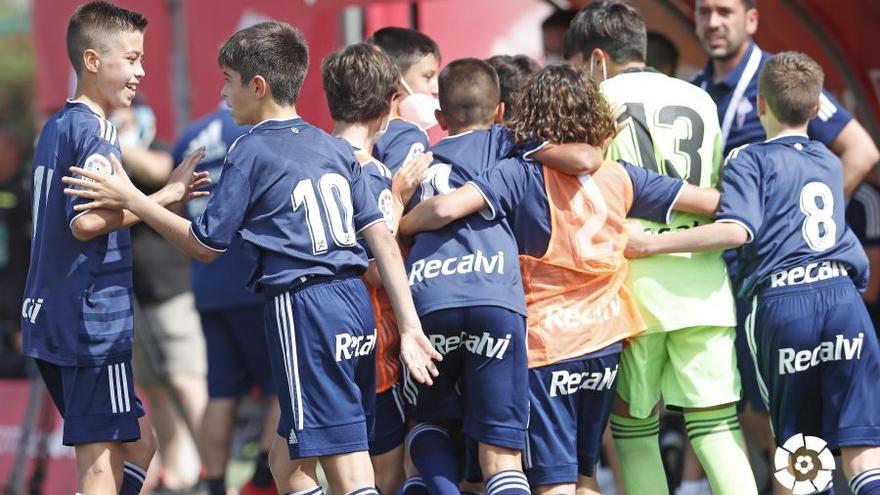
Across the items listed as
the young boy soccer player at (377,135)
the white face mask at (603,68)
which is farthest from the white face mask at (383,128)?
the white face mask at (603,68)

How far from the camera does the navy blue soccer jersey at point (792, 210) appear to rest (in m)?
5.10

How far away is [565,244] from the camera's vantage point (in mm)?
4895

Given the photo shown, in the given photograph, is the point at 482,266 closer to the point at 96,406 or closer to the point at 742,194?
the point at 742,194

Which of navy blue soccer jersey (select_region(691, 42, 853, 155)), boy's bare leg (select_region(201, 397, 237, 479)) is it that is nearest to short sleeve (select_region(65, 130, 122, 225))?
boy's bare leg (select_region(201, 397, 237, 479))

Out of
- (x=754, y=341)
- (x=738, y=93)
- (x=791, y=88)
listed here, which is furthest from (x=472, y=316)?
(x=738, y=93)

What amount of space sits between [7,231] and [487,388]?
6335mm

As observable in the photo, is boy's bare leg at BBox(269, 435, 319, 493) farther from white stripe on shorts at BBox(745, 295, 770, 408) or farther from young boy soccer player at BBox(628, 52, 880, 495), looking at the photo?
white stripe on shorts at BBox(745, 295, 770, 408)

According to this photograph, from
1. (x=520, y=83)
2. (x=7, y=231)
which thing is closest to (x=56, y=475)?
(x=7, y=231)

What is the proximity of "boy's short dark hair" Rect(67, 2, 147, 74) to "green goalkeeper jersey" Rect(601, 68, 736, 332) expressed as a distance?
1.78 meters

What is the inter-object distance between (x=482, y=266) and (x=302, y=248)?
2.27 ft

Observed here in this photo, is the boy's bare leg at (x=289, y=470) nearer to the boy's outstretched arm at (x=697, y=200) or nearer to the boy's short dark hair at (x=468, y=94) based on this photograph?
the boy's short dark hair at (x=468, y=94)

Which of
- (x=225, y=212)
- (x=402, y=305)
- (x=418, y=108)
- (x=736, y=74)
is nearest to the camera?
(x=225, y=212)

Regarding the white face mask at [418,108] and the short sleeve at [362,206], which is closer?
the short sleeve at [362,206]

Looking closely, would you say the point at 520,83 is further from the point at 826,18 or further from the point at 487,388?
the point at 826,18
